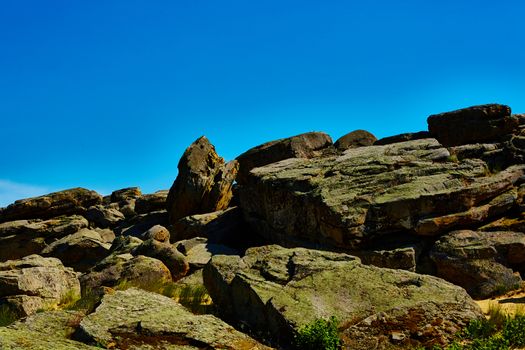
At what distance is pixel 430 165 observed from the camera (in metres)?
26.2

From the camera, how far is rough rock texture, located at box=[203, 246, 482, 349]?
14.1 m

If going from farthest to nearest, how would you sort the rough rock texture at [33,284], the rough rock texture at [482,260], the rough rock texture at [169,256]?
1. the rough rock texture at [169,256]
2. the rough rock texture at [33,284]
3. the rough rock texture at [482,260]

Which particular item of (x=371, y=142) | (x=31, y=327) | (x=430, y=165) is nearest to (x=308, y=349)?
(x=31, y=327)

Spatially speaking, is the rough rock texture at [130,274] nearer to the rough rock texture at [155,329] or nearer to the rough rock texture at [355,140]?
the rough rock texture at [155,329]

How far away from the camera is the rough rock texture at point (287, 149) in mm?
37812

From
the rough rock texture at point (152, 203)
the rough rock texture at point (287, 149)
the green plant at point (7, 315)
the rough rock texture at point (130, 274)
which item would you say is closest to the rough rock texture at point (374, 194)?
the rough rock texture at point (287, 149)

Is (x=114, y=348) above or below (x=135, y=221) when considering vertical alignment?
below

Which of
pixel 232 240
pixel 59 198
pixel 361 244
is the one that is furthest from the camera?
pixel 59 198

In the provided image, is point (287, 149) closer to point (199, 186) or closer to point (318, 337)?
point (199, 186)

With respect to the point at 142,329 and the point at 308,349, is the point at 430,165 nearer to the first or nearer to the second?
the point at 308,349

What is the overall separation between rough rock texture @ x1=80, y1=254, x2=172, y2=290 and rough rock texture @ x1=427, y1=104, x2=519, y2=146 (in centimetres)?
1945

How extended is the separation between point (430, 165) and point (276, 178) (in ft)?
27.1

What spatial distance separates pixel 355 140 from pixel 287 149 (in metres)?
5.44

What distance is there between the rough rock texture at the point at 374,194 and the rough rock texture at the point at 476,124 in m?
4.41
